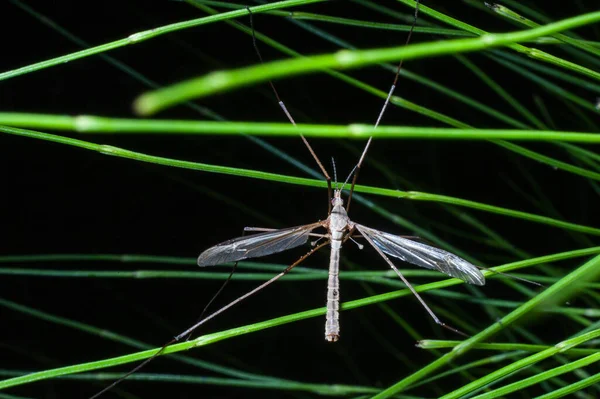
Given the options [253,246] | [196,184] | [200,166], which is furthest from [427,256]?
[196,184]

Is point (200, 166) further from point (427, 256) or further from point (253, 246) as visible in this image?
point (427, 256)

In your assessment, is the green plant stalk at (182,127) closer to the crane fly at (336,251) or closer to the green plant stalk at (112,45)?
the green plant stalk at (112,45)

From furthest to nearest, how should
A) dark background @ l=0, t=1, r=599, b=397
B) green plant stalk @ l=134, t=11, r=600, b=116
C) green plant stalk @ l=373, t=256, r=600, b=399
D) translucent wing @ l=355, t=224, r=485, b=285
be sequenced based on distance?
dark background @ l=0, t=1, r=599, b=397 < translucent wing @ l=355, t=224, r=485, b=285 < green plant stalk @ l=373, t=256, r=600, b=399 < green plant stalk @ l=134, t=11, r=600, b=116

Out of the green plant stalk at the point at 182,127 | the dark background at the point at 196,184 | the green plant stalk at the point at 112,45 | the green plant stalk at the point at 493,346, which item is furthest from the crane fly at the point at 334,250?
the green plant stalk at the point at 182,127

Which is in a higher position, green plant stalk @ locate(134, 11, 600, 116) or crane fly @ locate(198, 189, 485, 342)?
crane fly @ locate(198, 189, 485, 342)

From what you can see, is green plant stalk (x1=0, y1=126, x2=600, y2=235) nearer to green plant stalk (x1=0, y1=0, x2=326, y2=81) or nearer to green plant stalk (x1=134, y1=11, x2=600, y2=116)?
green plant stalk (x1=0, y1=0, x2=326, y2=81)

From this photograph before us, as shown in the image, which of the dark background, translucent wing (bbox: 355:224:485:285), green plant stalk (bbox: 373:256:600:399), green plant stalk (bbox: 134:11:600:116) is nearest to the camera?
green plant stalk (bbox: 134:11:600:116)

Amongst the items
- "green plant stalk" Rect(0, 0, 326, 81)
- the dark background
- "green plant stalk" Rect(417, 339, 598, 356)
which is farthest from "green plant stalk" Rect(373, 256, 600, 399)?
the dark background
